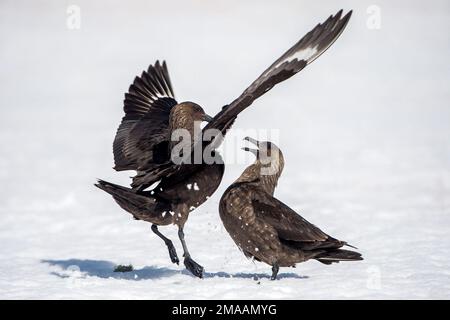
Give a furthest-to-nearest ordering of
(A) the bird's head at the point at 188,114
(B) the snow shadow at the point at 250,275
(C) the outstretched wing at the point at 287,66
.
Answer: (A) the bird's head at the point at 188,114 → (B) the snow shadow at the point at 250,275 → (C) the outstretched wing at the point at 287,66

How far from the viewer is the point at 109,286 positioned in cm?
763

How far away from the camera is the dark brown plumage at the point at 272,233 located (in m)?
7.52

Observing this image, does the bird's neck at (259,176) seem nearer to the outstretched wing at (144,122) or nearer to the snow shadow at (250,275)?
the snow shadow at (250,275)

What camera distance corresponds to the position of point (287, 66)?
760 cm

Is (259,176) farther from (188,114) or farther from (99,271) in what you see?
(99,271)

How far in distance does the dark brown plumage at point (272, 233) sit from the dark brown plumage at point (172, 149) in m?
0.51

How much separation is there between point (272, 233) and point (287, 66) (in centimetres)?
152

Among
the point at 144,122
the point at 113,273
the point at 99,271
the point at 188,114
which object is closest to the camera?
the point at 113,273

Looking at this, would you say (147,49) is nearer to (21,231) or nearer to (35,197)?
(35,197)

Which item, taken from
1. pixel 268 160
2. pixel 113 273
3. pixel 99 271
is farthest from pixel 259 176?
pixel 99 271

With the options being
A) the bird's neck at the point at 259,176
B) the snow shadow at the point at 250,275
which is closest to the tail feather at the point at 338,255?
the snow shadow at the point at 250,275

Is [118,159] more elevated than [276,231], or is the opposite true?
[118,159]

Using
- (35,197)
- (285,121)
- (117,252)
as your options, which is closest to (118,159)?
(117,252)
